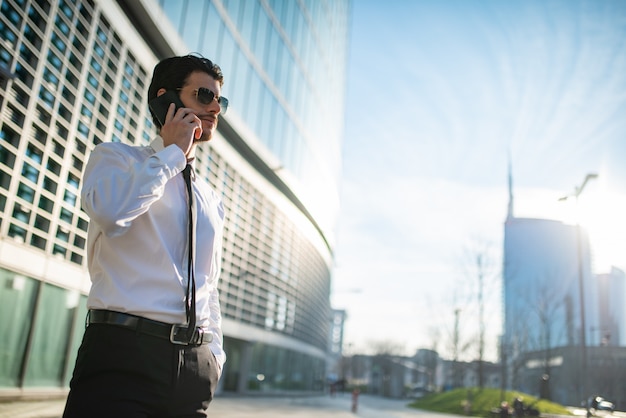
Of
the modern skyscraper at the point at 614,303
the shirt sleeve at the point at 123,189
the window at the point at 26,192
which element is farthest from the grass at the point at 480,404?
the modern skyscraper at the point at 614,303

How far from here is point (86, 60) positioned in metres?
15.2

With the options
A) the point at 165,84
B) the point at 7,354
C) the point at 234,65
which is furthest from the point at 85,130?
the point at 165,84

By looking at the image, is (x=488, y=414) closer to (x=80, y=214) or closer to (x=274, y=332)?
(x=274, y=332)

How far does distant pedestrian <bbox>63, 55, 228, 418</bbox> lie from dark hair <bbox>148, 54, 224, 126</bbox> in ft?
0.50

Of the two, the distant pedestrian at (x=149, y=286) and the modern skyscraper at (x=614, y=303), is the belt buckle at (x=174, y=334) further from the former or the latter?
the modern skyscraper at (x=614, y=303)

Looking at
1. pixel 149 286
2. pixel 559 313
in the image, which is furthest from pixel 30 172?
pixel 559 313

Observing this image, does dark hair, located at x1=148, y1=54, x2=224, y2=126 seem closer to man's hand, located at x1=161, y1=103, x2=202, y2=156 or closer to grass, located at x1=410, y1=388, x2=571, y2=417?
man's hand, located at x1=161, y1=103, x2=202, y2=156

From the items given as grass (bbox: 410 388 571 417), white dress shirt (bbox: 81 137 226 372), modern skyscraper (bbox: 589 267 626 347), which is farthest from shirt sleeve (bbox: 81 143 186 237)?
modern skyscraper (bbox: 589 267 626 347)

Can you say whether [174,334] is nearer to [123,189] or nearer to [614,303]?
[123,189]

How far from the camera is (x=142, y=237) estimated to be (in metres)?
1.81

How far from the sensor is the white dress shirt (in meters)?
1.68

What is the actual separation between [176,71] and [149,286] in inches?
32.6

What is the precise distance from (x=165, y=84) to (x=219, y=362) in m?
1.01

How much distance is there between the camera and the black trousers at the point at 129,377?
162 cm
